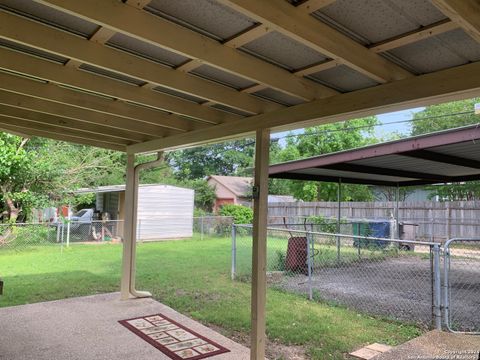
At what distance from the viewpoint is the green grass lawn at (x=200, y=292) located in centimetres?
449

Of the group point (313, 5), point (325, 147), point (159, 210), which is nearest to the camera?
point (313, 5)

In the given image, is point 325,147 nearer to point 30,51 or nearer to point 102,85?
point 102,85

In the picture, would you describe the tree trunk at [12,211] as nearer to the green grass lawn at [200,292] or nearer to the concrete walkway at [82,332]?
the green grass lawn at [200,292]

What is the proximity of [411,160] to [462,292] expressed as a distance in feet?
7.85

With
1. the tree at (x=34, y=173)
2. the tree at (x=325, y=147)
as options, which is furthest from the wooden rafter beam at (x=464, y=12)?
the tree at (x=325, y=147)

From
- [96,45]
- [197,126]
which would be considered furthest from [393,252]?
[96,45]

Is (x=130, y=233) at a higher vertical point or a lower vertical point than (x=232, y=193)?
lower

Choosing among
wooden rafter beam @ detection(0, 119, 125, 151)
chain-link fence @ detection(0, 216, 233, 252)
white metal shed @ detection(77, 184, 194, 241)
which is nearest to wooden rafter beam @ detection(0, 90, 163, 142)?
wooden rafter beam @ detection(0, 119, 125, 151)

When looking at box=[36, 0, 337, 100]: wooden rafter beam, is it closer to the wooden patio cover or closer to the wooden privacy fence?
the wooden patio cover

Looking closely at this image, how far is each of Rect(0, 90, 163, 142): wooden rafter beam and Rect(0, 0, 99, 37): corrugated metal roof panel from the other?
1.44m

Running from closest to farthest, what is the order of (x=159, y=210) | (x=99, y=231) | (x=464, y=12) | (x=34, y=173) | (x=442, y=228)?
(x=464, y=12) < (x=34, y=173) < (x=442, y=228) < (x=99, y=231) < (x=159, y=210)

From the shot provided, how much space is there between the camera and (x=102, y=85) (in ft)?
9.48

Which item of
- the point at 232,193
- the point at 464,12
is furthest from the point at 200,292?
the point at 232,193

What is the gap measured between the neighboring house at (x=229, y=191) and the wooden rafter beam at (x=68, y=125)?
1970 cm
